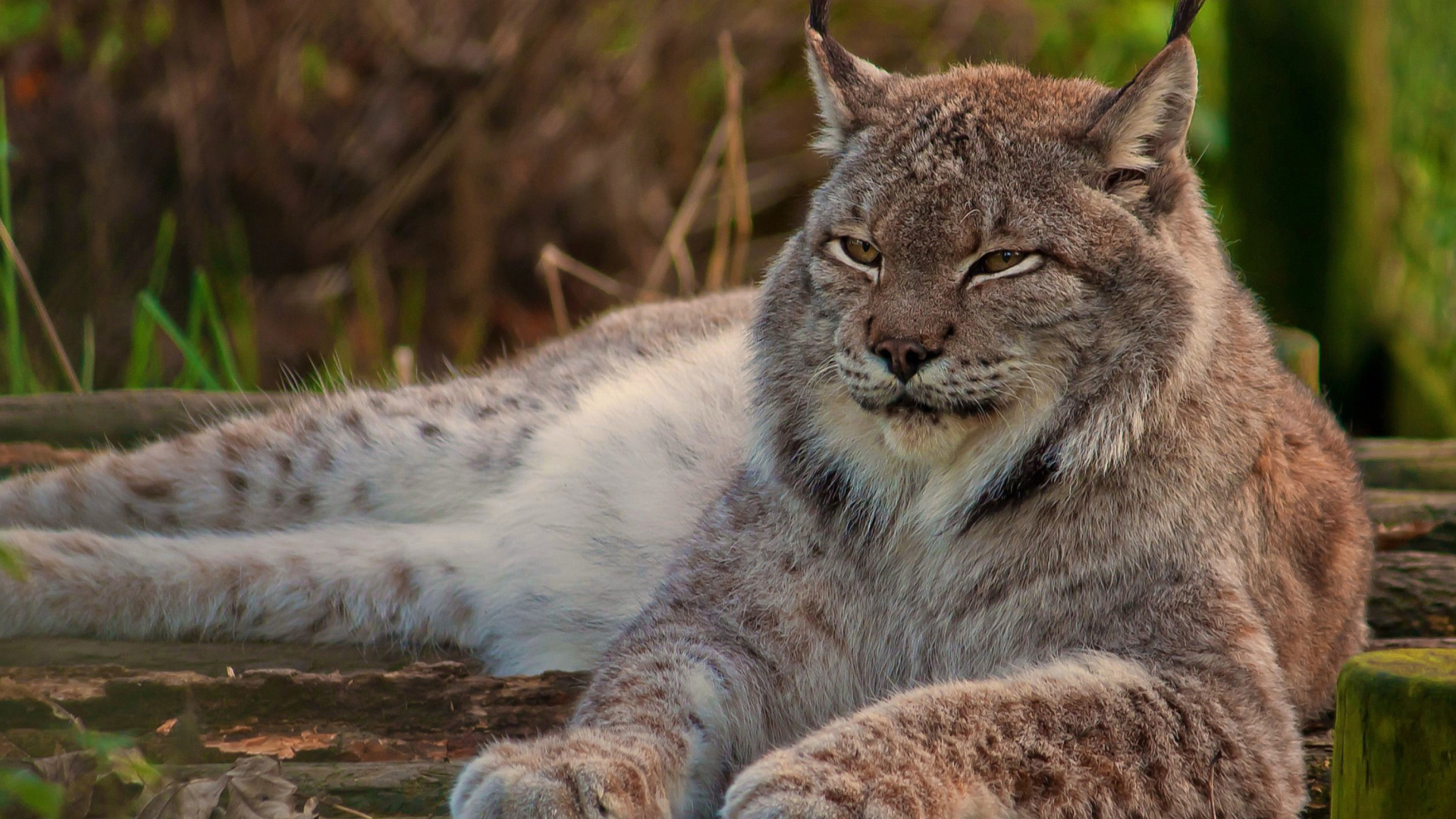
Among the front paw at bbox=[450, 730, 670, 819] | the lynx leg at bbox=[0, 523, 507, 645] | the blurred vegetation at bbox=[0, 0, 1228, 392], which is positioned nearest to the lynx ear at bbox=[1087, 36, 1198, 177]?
the front paw at bbox=[450, 730, 670, 819]

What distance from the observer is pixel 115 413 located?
448 centimetres

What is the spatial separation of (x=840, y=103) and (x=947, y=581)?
0.96m

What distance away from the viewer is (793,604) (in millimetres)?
2836

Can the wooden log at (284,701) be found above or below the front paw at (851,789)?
below

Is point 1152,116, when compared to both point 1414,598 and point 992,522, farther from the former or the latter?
point 1414,598

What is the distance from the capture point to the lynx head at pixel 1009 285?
8.48ft

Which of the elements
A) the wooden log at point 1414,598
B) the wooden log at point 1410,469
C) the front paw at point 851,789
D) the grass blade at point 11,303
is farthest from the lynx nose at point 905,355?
the grass blade at point 11,303

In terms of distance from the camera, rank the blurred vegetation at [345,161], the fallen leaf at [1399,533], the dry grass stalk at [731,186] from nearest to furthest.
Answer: the fallen leaf at [1399,533]
the dry grass stalk at [731,186]
the blurred vegetation at [345,161]

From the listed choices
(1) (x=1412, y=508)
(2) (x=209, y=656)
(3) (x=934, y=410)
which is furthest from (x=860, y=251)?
(1) (x=1412, y=508)

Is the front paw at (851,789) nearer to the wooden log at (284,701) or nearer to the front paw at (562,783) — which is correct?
the front paw at (562,783)

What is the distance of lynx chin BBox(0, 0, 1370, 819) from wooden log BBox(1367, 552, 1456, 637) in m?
0.51

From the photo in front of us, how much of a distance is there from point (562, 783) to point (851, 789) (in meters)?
0.45

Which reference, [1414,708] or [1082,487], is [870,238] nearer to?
[1082,487]

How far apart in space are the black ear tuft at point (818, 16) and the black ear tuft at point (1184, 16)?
0.70m
